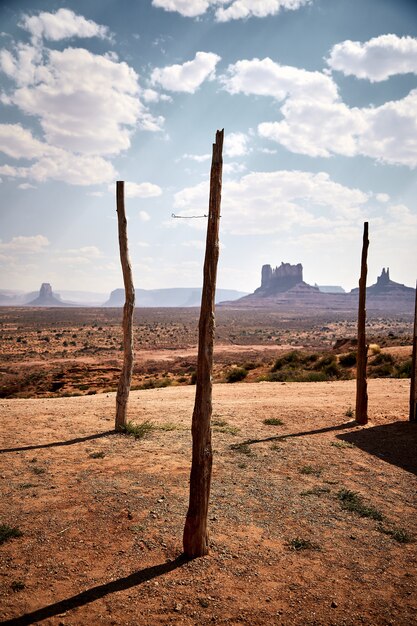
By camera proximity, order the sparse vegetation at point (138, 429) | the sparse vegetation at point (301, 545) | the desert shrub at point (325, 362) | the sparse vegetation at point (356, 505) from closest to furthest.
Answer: the sparse vegetation at point (301, 545) < the sparse vegetation at point (356, 505) < the sparse vegetation at point (138, 429) < the desert shrub at point (325, 362)

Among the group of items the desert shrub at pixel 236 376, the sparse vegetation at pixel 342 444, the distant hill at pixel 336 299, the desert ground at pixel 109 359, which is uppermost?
the distant hill at pixel 336 299

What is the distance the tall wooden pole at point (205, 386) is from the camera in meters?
5.07

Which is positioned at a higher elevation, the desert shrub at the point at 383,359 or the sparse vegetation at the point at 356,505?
the desert shrub at the point at 383,359

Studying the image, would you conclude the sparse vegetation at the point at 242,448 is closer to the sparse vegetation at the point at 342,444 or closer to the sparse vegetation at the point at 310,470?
the sparse vegetation at the point at 310,470

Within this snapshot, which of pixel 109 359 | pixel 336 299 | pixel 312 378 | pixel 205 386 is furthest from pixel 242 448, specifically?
pixel 336 299

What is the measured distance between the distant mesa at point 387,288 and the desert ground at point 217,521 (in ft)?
593

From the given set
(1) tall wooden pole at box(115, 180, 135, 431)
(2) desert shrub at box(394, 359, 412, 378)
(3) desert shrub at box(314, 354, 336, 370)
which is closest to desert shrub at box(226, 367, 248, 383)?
(3) desert shrub at box(314, 354, 336, 370)

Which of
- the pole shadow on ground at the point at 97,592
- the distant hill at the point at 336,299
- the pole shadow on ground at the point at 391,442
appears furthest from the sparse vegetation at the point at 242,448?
the distant hill at the point at 336,299

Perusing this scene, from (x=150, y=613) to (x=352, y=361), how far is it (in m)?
22.6

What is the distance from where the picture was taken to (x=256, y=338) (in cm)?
5950

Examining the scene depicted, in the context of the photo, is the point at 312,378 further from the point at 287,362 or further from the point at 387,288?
the point at 387,288

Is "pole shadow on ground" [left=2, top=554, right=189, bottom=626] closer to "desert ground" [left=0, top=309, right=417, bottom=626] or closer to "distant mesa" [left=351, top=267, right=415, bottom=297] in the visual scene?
"desert ground" [left=0, top=309, right=417, bottom=626]

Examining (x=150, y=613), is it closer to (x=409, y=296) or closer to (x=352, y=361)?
(x=352, y=361)

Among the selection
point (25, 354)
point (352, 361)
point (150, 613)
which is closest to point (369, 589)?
point (150, 613)
